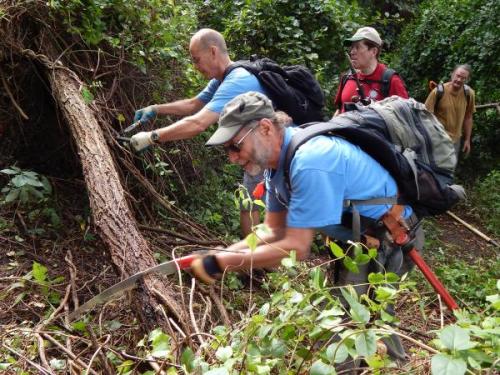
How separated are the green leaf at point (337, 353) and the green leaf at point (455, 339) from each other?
10.0 inches

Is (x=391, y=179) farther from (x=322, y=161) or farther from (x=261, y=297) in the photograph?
(x=261, y=297)

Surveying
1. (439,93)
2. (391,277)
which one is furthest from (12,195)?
(439,93)

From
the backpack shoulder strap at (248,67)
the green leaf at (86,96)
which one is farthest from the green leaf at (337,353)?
the green leaf at (86,96)

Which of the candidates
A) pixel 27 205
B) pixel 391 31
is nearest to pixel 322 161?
pixel 27 205

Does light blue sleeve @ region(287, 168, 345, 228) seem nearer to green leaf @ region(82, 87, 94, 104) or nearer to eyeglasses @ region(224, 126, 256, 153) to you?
eyeglasses @ region(224, 126, 256, 153)

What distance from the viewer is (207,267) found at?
2211mm

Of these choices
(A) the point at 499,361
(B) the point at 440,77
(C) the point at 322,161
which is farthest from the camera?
(B) the point at 440,77

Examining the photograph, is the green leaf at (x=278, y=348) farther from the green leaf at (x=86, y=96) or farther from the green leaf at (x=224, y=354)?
the green leaf at (x=86, y=96)

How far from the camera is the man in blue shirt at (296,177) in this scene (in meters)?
2.11

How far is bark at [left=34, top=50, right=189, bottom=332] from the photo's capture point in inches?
97.2

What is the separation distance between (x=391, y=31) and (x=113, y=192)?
9666 millimetres

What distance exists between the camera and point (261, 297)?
378 cm

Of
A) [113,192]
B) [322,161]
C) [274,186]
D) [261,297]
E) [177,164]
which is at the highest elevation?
[322,161]

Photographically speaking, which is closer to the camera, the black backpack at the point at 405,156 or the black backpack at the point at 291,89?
the black backpack at the point at 405,156
